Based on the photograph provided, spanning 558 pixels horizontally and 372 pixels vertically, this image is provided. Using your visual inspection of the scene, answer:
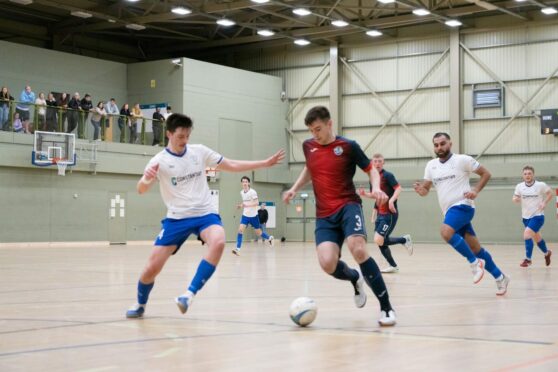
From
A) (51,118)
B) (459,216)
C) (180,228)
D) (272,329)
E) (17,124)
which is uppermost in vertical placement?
(51,118)

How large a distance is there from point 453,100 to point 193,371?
3809cm

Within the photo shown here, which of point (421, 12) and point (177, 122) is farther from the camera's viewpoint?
point (421, 12)

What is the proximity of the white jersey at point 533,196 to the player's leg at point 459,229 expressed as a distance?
24.1 feet

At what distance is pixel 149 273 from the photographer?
29.5ft

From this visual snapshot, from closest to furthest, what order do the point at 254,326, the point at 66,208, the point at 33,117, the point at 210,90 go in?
1. the point at 254,326
2. the point at 33,117
3. the point at 66,208
4. the point at 210,90

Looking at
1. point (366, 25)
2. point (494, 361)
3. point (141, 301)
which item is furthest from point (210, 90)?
point (494, 361)

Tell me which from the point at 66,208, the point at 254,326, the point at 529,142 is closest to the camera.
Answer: the point at 254,326

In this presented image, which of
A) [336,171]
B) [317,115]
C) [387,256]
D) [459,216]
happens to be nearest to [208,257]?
[336,171]

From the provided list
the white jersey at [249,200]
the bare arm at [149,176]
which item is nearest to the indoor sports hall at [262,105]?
the white jersey at [249,200]

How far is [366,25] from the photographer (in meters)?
42.5

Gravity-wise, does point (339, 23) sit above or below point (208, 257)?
above

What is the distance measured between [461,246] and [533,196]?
25.3ft

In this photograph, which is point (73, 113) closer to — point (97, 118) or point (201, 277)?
point (97, 118)

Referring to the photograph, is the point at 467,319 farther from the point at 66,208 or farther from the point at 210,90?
the point at 210,90
